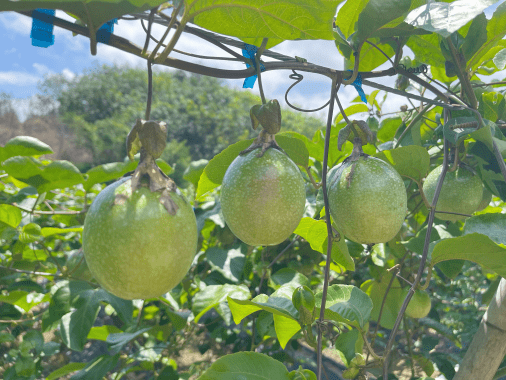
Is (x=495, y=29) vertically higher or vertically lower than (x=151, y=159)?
higher

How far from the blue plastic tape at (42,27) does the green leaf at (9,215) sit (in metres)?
0.79

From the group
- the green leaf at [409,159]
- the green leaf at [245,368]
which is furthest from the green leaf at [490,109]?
the green leaf at [245,368]

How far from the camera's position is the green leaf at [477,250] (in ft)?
1.73

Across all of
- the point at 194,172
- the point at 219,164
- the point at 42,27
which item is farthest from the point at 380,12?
the point at 194,172

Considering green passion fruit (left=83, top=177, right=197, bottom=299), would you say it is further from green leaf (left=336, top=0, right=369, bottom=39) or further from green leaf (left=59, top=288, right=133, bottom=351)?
green leaf (left=59, top=288, right=133, bottom=351)

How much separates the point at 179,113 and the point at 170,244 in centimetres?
1668

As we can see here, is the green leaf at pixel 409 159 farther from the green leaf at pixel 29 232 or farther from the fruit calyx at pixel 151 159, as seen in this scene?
the green leaf at pixel 29 232

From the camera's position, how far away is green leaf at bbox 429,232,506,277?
527mm

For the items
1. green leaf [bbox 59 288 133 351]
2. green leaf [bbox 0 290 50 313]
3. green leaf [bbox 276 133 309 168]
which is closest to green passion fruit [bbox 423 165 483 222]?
green leaf [bbox 276 133 309 168]

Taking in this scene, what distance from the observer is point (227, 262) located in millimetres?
1194

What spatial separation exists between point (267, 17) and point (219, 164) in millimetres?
274

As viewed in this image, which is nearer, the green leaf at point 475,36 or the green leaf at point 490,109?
the green leaf at point 475,36

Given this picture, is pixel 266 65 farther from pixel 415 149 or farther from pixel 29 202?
pixel 29 202

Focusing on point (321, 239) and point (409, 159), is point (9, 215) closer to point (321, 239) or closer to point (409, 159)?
point (321, 239)
